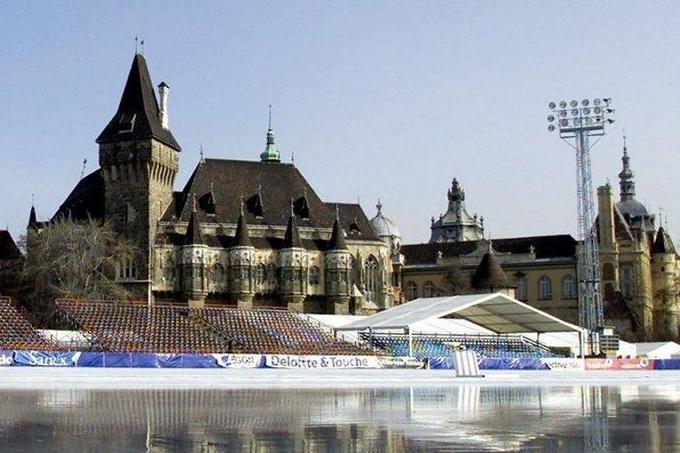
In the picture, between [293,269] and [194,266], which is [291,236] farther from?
[194,266]

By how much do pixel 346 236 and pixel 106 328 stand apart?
40.2 meters

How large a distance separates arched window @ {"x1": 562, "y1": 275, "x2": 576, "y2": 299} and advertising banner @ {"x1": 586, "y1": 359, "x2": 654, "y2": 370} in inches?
2411

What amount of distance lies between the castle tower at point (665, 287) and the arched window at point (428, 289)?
28496 millimetres

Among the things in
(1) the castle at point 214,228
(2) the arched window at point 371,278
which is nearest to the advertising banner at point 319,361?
(1) the castle at point 214,228

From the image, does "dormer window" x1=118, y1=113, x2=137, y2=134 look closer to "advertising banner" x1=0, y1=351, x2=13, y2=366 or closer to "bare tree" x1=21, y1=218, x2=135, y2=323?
"bare tree" x1=21, y1=218, x2=135, y2=323

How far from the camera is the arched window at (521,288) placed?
4744 inches

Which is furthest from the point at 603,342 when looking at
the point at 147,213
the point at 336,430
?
the point at 336,430

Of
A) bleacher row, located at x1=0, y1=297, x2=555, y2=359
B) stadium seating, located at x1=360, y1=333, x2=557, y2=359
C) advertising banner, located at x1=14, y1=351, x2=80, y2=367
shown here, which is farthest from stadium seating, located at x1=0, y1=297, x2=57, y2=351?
stadium seating, located at x1=360, y1=333, x2=557, y2=359

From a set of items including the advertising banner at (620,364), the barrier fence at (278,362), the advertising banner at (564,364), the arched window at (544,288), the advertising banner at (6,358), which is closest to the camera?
the advertising banner at (6,358)

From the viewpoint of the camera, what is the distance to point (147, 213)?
282 ft

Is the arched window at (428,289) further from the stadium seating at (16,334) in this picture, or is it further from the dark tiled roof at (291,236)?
the stadium seating at (16,334)

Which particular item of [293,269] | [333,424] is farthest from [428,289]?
[333,424]

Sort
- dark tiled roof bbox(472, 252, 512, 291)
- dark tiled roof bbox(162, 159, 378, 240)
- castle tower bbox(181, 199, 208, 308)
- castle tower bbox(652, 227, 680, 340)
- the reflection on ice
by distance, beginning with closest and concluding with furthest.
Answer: the reflection on ice < castle tower bbox(181, 199, 208, 308) < dark tiled roof bbox(162, 159, 378, 240) < dark tiled roof bbox(472, 252, 512, 291) < castle tower bbox(652, 227, 680, 340)

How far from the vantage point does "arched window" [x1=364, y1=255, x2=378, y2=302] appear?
9550 cm
